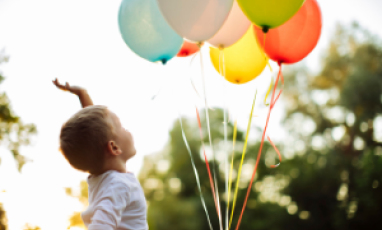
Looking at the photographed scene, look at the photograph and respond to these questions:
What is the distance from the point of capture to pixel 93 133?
3.32ft

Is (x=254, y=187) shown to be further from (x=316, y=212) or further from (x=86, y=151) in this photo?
(x=86, y=151)

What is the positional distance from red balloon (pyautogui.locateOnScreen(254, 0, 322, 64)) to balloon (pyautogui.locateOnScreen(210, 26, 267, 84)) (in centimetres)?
22

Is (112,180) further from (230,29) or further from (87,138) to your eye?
→ (230,29)

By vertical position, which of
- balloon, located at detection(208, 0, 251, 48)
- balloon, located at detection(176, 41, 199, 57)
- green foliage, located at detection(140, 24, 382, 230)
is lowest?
green foliage, located at detection(140, 24, 382, 230)

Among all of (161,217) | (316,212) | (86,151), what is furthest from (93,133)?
(316,212)

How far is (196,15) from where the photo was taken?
135cm

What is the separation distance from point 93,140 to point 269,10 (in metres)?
0.86

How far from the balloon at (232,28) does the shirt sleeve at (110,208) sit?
0.95 m

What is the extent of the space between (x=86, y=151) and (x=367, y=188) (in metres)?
8.93

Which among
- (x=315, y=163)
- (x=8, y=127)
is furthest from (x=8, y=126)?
(x=315, y=163)


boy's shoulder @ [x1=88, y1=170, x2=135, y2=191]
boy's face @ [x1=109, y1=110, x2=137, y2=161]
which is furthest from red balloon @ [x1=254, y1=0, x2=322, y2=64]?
boy's shoulder @ [x1=88, y1=170, x2=135, y2=191]

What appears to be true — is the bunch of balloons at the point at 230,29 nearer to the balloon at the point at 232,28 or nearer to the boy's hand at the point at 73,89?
the balloon at the point at 232,28

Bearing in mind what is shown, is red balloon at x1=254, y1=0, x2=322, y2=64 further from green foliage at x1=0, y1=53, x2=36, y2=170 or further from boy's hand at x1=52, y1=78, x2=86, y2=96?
green foliage at x1=0, y1=53, x2=36, y2=170

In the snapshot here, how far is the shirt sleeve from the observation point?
865 mm
